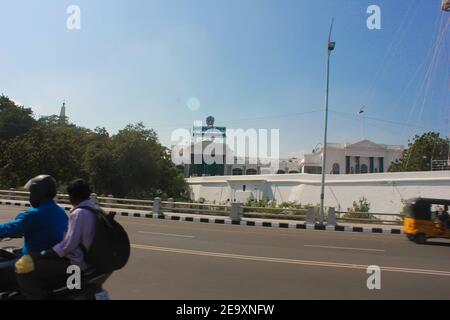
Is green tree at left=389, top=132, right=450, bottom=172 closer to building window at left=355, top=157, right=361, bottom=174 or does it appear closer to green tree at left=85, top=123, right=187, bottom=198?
building window at left=355, top=157, right=361, bottom=174

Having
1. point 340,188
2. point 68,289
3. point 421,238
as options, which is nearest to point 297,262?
point 68,289

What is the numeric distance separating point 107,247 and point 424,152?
2487 inches

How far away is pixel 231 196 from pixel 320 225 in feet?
85.5

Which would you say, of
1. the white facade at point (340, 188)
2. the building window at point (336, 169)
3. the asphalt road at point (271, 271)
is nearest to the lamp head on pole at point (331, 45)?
the white facade at point (340, 188)

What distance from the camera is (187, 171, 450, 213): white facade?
29125 mm

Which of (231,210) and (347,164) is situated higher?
(347,164)

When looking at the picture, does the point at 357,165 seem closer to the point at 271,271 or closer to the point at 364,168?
the point at 364,168

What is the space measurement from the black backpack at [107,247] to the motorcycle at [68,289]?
117 millimetres

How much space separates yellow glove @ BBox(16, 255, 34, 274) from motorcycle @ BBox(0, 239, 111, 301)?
0.29 m

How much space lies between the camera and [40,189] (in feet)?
13.1

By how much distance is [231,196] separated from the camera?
4734cm

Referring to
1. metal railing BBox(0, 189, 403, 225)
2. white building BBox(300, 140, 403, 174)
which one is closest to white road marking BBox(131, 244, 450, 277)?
metal railing BBox(0, 189, 403, 225)

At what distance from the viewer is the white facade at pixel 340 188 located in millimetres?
29125
